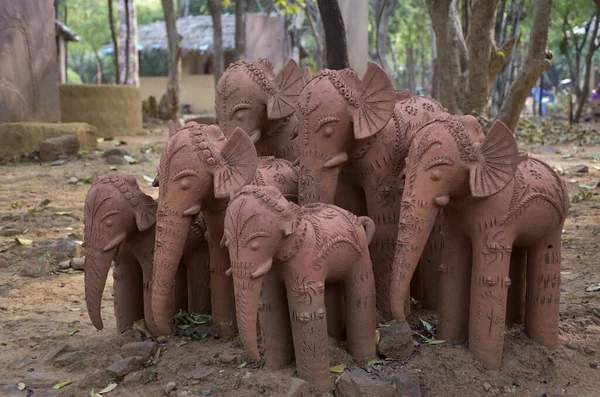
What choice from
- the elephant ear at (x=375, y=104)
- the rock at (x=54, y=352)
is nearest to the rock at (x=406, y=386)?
the elephant ear at (x=375, y=104)

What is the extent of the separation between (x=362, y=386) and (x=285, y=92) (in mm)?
1759

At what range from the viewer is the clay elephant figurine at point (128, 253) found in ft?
11.7

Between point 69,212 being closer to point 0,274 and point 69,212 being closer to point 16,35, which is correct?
point 0,274

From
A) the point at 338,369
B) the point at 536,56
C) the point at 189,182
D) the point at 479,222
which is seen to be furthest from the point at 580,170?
the point at 189,182

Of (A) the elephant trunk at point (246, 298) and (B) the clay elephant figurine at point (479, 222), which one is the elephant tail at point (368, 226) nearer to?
(B) the clay elephant figurine at point (479, 222)

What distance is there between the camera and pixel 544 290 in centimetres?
349

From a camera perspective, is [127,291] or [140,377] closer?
[140,377]

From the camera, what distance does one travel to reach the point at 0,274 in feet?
19.0

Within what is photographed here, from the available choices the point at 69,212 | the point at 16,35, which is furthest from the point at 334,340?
the point at 16,35

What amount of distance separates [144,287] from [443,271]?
5.23ft

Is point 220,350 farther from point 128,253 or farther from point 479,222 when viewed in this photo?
point 479,222

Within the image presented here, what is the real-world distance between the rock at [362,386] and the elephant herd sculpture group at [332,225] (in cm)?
11

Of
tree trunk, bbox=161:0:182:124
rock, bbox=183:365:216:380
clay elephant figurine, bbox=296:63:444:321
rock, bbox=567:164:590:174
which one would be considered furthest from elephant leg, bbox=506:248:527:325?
tree trunk, bbox=161:0:182:124

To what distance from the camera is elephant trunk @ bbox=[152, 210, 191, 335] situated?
10.9 ft
